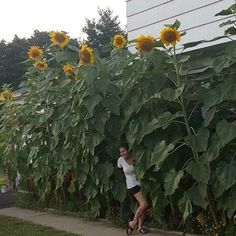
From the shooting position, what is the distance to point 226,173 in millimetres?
5723

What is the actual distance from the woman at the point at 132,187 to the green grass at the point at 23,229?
3.52 feet

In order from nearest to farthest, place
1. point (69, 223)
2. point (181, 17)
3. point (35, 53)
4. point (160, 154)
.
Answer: point (160, 154) < point (181, 17) < point (69, 223) < point (35, 53)

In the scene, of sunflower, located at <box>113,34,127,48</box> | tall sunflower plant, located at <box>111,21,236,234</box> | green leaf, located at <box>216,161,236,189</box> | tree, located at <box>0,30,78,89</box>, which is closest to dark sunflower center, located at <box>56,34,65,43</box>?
sunflower, located at <box>113,34,127,48</box>

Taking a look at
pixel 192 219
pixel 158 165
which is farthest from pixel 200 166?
pixel 192 219

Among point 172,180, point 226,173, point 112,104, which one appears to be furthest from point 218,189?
point 112,104

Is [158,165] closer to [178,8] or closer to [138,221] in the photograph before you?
[138,221]

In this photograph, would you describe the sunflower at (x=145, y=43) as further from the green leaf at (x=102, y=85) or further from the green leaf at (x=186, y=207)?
the green leaf at (x=186, y=207)

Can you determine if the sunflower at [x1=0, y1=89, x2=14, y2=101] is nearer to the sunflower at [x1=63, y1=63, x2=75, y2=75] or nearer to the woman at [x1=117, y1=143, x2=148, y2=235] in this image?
the sunflower at [x1=63, y1=63, x2=75, y2=75]

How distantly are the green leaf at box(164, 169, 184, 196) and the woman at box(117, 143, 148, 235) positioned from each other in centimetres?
102

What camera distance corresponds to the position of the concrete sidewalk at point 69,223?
766 centimetres

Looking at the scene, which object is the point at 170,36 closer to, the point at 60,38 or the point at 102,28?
the point at 60,38

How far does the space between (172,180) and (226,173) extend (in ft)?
2.45

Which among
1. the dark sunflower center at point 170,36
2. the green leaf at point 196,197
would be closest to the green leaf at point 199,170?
the green leaf at point 196,197

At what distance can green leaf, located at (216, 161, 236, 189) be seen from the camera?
564cm
